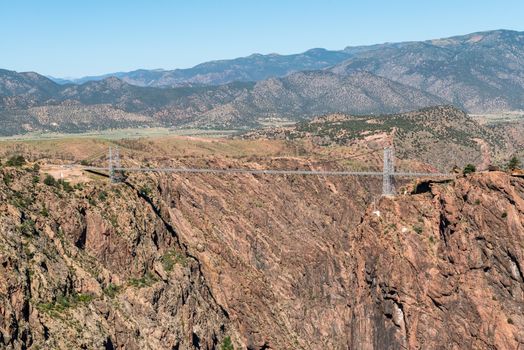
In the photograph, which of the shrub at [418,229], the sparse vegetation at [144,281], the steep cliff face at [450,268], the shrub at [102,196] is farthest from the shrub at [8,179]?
the shrub at [418,229]

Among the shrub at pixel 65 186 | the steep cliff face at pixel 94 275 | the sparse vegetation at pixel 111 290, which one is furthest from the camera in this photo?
the shrub at pixel 65 186

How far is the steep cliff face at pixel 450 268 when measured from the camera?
278 feet

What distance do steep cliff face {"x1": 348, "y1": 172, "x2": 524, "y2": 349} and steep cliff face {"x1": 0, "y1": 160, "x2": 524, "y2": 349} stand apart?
0.17 meters

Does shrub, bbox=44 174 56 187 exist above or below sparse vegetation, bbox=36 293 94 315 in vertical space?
above

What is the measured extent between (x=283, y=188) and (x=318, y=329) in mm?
29636

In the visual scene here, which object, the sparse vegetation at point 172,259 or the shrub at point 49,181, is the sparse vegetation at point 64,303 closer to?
the sparse vegetation at point 172,259

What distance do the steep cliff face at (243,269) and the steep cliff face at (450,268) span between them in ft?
0.57

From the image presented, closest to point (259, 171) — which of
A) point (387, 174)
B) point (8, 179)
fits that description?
point (387, 174)

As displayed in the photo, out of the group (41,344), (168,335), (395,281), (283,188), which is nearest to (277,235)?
(283,188)

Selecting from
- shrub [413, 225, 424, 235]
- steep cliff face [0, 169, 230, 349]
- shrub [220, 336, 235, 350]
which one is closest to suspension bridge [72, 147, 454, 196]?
steep cliff face [0, 169, 230, 349]

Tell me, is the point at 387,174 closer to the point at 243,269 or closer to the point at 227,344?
the point at 243,269

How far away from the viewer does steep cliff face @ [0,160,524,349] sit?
70062mm

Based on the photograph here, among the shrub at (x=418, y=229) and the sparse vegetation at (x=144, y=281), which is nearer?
the sparse vegetation at (x=144, y=281)

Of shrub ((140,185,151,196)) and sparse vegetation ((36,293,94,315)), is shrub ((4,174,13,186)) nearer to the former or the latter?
sparse vegetation ((36,293,94,315))
